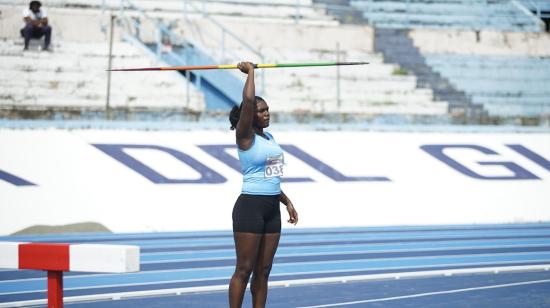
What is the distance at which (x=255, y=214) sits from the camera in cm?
701

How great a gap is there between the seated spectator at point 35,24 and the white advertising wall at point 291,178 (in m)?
5.20

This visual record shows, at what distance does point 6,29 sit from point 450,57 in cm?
971

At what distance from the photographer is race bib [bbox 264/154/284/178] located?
23.3ft

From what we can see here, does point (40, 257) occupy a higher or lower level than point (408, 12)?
lower

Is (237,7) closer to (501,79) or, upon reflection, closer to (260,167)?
(501,79)

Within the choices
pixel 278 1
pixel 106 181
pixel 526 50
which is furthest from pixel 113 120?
pixel 526 50

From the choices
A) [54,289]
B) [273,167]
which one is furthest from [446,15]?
[54,289]

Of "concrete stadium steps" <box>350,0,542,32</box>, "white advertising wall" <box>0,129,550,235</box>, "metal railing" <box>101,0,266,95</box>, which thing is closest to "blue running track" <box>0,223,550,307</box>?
"white advertising wall" <box>0,129,550,235</box>

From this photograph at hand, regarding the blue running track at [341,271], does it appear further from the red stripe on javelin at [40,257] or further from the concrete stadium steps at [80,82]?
the concrete stadium steps at [80,82]

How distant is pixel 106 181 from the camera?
576 inches

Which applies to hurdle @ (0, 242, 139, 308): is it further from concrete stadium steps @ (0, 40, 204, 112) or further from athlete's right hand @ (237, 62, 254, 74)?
concrete stadium steps @ (0, 40, 204, 112)

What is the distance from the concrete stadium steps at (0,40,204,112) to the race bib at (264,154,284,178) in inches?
441

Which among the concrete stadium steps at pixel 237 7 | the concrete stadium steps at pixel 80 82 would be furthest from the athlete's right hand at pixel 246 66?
the concrete stadium steps at pixel 237 7

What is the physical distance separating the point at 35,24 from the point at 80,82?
165cm
